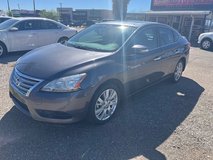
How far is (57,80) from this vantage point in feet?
9.32

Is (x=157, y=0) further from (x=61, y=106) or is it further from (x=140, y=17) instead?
(x=61, y=106)

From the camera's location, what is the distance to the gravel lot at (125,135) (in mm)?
2768

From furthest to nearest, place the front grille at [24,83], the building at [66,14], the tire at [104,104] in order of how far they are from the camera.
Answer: the building at [66,14], the tire at [104,104], the front grille at [24,83]

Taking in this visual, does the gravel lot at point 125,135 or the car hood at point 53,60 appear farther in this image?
the car hood at point 53,60

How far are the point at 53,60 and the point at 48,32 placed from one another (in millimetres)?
5919

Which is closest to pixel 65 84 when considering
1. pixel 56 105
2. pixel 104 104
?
pixel 56 105

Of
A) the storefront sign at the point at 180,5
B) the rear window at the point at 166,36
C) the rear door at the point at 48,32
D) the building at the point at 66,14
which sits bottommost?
the building at the point at 66,14

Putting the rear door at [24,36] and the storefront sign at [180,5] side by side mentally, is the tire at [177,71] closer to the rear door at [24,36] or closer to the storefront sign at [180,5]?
the rear door at [24,36]

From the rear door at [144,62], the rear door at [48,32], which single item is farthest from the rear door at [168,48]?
the rear door at [48,32]

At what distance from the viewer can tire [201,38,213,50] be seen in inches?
513

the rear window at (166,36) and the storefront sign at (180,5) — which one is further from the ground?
the storefront sign at (180,5)

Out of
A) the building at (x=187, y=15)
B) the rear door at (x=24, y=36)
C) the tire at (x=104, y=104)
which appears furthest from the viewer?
the building at (x=187, y=15)

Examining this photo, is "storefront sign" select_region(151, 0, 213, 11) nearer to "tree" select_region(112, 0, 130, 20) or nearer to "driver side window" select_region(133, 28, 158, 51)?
"tree" select_region(112, 0, 130, 20)

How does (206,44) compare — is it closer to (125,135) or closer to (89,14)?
(125,135)
